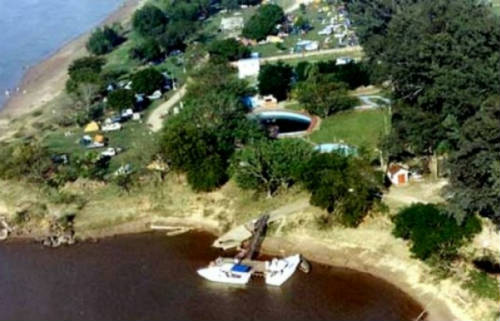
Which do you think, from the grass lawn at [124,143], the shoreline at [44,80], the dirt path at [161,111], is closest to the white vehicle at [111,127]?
the grass lawn at [124,143]

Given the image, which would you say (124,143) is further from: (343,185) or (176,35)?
(176,35)

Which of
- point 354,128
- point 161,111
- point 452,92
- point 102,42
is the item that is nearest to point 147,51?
point 102,42

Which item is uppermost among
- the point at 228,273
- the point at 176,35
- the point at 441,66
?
the point at 441,66

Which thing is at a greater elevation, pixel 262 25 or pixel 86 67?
pixel 86 67

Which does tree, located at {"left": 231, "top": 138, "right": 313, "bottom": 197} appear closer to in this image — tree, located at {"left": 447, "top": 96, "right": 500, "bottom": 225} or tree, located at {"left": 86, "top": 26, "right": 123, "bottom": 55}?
tree, located at {"left": 447, "top": 96, "right": 500, "bottom": 225}

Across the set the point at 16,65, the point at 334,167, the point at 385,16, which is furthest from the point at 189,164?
the point at 16,65

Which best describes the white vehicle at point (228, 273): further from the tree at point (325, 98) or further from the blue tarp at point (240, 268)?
the tree at point (325, 98)
